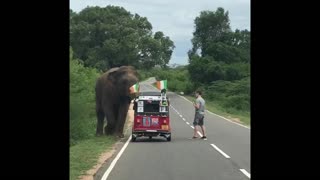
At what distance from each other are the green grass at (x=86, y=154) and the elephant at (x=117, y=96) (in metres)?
0.66

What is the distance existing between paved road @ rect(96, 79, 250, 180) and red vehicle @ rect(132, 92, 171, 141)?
0.45 metres

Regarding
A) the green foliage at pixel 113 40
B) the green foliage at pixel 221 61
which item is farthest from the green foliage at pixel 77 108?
the green foliage at pixel 113 40

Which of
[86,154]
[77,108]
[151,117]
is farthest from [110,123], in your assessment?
[86,154]

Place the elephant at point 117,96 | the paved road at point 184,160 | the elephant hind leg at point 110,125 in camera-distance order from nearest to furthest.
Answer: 1. the paved road at point 184,160
2. the elephant at point 117,96
3. the elephant hind leg at point 110,125

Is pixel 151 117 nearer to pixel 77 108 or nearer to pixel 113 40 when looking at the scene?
pixel 77 108

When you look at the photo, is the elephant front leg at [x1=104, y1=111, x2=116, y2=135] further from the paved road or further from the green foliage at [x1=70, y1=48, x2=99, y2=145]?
the paved road

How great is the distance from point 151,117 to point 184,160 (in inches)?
223

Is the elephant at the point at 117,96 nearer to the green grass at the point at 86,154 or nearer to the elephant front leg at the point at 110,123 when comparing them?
the elephant front leg at the point at 110,123

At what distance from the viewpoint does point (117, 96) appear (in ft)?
74.6

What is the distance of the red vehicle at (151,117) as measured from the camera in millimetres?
20609

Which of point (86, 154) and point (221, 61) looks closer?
point (86, 154)

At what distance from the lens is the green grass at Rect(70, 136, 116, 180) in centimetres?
1300
